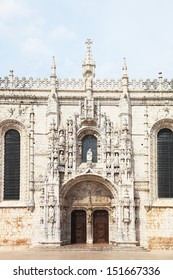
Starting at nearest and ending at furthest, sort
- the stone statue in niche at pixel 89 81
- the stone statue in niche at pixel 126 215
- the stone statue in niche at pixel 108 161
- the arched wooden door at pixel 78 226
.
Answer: the stone statue in niche at pixel 126 215 < the stone statue in niche at pixel 108 161 < the arched wooden door at pixel 78 226 < the stone statue in niche at pixel 89 81

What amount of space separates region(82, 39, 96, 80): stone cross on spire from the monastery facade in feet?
0.20

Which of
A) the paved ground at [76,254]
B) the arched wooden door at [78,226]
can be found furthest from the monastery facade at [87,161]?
the paved ground at [76,254]

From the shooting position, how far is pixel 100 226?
29.9 meters

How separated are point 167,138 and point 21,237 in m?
10.6

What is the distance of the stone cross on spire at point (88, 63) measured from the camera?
101 feet

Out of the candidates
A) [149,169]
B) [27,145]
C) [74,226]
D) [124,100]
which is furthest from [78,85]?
[74,226]

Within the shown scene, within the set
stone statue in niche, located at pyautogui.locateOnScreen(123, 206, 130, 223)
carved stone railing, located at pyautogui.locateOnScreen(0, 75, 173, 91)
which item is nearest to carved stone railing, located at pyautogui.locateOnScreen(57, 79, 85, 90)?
carved stone railing, located at pyautogui.locateOnScreen(0, 75, 173, 91)

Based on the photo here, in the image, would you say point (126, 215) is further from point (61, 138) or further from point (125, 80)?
point (125, 80)

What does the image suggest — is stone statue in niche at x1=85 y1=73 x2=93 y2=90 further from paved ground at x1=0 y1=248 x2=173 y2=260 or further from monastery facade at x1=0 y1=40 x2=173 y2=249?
paved ground at x1=0 y1=248 x2=173 y2=260

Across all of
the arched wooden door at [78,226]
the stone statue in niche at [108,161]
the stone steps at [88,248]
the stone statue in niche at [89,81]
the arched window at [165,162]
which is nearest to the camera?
the stone steps at [88,248]

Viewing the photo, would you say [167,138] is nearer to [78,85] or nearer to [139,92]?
[139,92]

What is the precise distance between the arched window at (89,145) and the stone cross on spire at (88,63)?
3.93m

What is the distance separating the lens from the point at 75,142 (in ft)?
97.2

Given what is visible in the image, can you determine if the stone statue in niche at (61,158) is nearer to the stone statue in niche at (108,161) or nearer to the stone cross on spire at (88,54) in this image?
the stone statue in niche at (108,161)
